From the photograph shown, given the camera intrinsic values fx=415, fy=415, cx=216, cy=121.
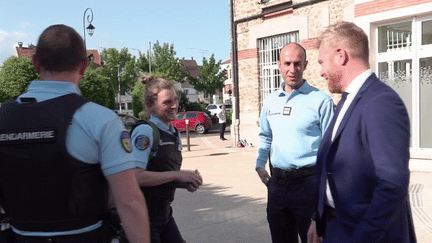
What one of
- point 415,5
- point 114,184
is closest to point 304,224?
point 114,184

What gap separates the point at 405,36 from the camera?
9609mm

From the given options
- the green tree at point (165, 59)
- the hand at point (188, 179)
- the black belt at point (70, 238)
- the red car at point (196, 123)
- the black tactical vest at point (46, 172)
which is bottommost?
the red car at point (196, 123)

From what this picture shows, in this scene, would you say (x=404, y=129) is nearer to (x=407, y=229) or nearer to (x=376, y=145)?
(x=376, y=145)

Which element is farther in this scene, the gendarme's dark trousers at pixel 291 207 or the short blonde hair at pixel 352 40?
the gendarme's dark trousers at pixel 291 207

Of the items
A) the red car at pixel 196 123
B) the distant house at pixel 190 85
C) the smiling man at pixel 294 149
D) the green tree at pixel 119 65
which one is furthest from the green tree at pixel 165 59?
the smiling man at pixel 294 149

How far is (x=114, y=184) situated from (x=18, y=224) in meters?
0.47

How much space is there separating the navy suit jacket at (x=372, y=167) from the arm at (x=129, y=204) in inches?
38.0

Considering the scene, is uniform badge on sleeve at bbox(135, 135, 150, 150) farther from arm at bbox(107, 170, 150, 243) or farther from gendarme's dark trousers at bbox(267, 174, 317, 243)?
gendarme's dark trousers at bbox(267, 174, 317, 243)

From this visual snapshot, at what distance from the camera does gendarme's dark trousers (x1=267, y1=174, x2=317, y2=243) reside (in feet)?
11.0

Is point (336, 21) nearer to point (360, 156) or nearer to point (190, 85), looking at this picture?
point (360, 156)

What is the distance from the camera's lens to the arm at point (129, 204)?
179 cm

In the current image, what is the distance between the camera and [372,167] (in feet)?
6.31

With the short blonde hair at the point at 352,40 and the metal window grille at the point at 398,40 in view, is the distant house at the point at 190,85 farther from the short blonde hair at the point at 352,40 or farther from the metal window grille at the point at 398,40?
the short blonde hair at the point at 352,40

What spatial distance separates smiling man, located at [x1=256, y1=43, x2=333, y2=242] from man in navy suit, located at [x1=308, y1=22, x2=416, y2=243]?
3.30ft
